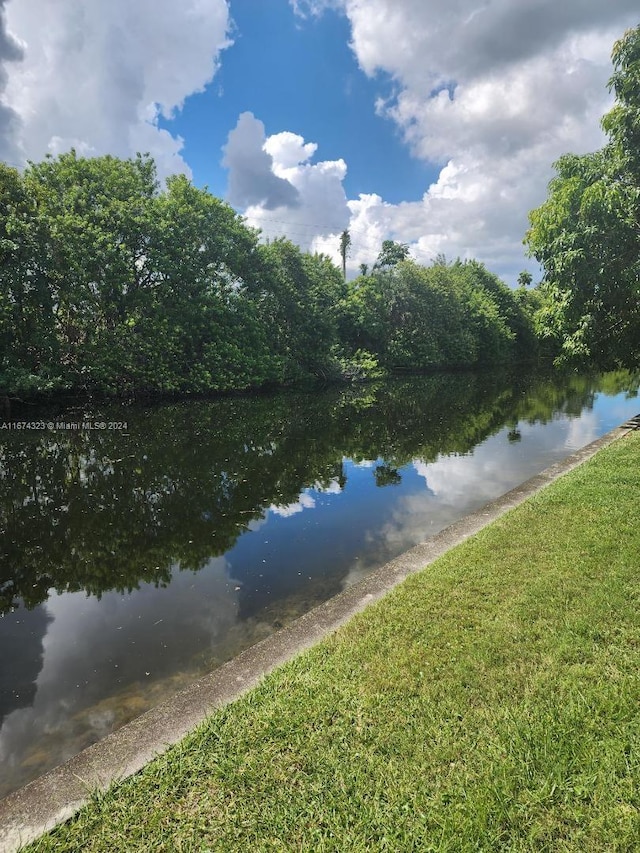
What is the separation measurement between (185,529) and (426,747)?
5.83 metres

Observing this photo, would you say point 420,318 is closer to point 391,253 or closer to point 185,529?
point 391,253

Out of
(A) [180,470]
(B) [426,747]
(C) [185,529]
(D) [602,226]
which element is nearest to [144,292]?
(A) [180,470]

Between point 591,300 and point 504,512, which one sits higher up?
point 591,300

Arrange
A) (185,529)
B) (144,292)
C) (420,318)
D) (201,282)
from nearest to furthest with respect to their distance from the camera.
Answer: (185,529) → (144,292) → (201,282) → (420,318)

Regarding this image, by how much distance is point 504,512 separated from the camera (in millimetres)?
6992

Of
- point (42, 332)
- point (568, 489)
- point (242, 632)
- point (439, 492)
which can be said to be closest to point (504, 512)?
point (568, 489)

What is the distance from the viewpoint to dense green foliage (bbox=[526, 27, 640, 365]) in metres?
8.11

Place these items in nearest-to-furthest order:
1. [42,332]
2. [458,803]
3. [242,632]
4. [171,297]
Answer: [458,803]
[242,632]
[42,332]
[171,297]

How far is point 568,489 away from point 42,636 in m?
7.11

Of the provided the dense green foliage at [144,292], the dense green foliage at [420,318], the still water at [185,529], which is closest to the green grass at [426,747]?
the still water at [185,529]

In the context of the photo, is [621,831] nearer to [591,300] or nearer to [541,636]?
[541,636]

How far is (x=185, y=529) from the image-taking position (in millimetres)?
7828

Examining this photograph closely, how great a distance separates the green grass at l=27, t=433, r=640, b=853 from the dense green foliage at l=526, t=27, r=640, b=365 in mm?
6671

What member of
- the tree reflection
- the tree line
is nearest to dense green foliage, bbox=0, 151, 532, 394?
the tree line
